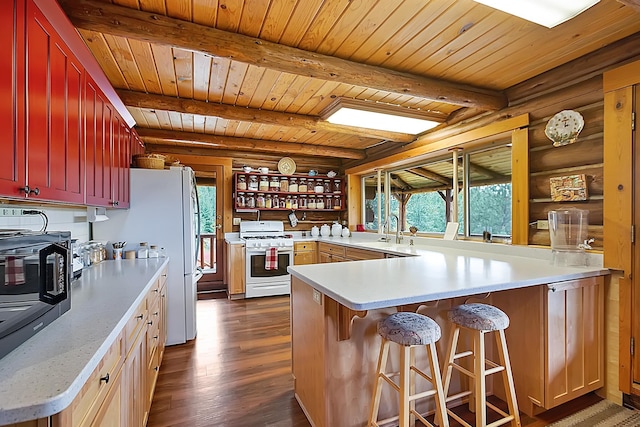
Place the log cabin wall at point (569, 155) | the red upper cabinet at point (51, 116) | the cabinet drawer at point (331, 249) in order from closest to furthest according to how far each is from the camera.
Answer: the red upper cabinet at point (51, 116)
the log cabin wall at point (569, 155)
the cabinet drawer at point (331, 249)

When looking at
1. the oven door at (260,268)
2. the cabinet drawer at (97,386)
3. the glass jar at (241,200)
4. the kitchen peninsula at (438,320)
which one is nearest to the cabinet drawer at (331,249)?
the oven door at (260,268)

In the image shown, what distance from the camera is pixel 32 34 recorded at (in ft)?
3.90

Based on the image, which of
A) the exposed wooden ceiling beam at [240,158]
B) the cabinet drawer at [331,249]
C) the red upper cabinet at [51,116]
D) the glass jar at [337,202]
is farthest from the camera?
the glass jar at [337,202]

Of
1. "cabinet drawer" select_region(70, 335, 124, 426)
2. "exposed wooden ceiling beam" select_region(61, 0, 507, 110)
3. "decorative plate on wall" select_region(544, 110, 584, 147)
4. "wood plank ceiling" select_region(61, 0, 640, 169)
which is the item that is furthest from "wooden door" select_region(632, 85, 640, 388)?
"cabinet drawer" select_region(70, 335, 124, 426)

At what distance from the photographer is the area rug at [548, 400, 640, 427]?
1785 millimetres

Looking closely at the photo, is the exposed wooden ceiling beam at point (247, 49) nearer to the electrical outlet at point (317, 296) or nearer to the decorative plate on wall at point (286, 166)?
the electrical outlet at point (317, 296)

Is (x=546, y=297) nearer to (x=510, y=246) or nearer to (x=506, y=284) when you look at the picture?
(x=506, y=284)

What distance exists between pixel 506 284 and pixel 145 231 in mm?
2941

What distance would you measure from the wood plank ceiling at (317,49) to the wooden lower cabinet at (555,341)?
5.14 feet

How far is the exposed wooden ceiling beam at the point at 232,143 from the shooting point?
397 cm

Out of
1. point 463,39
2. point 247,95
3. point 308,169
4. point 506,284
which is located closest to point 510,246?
point 506,284

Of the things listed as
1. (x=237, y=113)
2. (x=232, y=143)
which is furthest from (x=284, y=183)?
(x=237, y=113)

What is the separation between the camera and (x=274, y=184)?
5.22m

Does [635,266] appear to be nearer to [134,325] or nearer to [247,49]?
[247,49]
